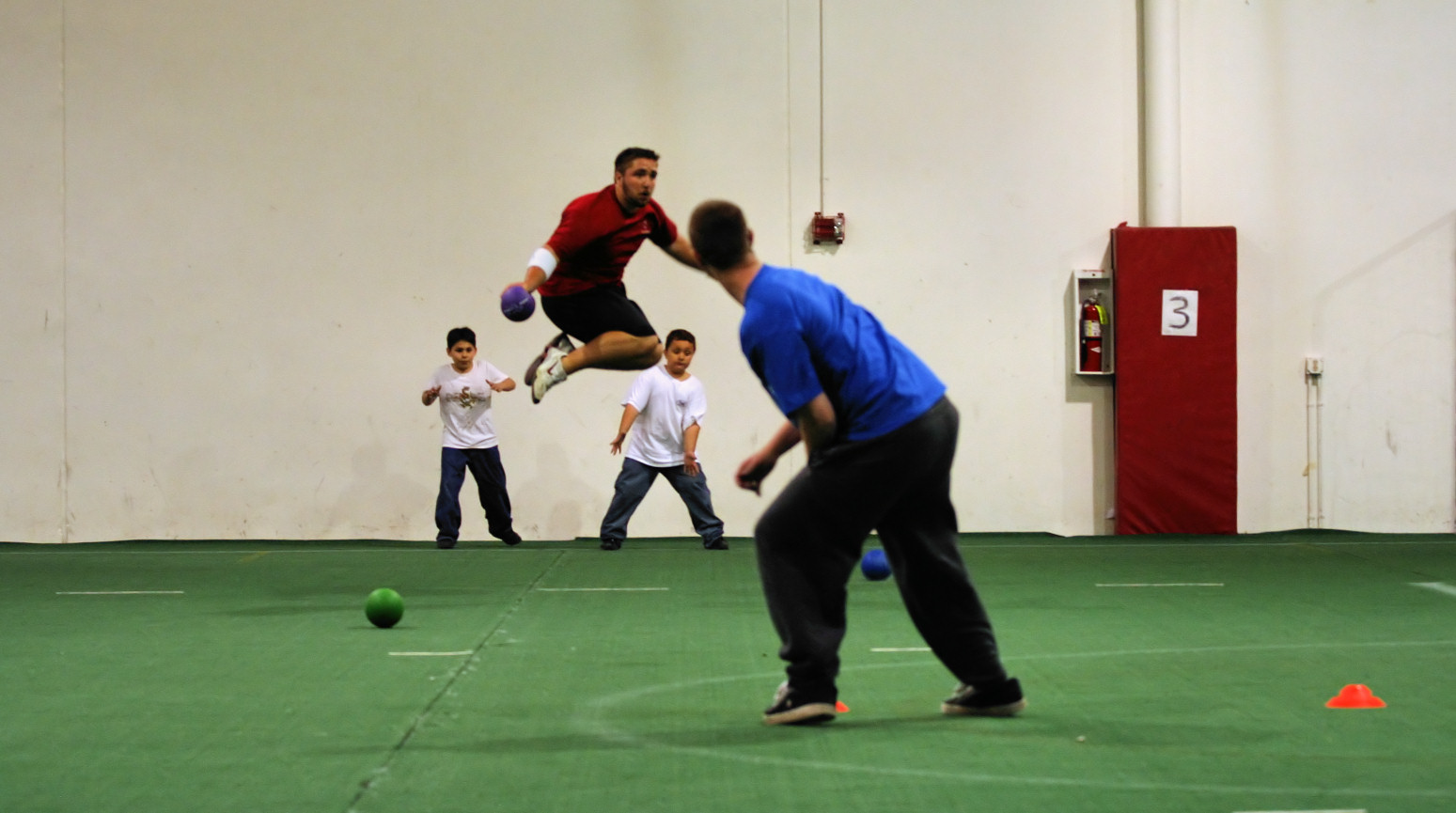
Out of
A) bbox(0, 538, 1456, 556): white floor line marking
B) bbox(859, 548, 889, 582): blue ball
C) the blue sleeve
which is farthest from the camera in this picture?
bbox(0, 538, 1456, 556): white floor line marking

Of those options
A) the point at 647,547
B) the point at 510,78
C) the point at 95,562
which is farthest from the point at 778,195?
the point at 95,562

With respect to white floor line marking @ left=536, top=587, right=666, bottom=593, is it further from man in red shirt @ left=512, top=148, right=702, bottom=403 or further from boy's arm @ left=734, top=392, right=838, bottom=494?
boy's arm @ left=734, top=392, right=838, bottom=494

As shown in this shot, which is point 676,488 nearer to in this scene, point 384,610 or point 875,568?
point 875,568

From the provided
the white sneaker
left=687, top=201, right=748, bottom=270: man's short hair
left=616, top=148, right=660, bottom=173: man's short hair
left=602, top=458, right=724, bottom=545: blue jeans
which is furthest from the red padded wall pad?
left=687, top=201, right=748, bottom=270: man's short hair

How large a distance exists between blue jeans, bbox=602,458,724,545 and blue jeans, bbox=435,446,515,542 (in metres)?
1.00

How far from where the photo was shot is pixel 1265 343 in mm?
13516

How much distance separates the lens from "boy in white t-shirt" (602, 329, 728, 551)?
11898 millimetres

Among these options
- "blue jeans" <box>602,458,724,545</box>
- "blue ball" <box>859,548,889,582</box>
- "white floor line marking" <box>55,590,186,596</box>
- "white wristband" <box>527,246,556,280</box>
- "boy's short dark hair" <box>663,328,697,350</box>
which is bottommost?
"white floor line marking" <box>55,590,186,596</box>

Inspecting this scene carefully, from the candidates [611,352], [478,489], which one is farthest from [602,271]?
[478,489]

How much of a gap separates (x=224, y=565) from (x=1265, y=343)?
960 centimetres

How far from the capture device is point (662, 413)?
11.9 metres

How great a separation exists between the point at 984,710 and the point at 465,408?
7846 mm

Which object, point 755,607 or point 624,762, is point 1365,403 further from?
point 624,762

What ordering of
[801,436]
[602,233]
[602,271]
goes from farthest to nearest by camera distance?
1. [602,271]
2. [602,233]
3. [801,436]
